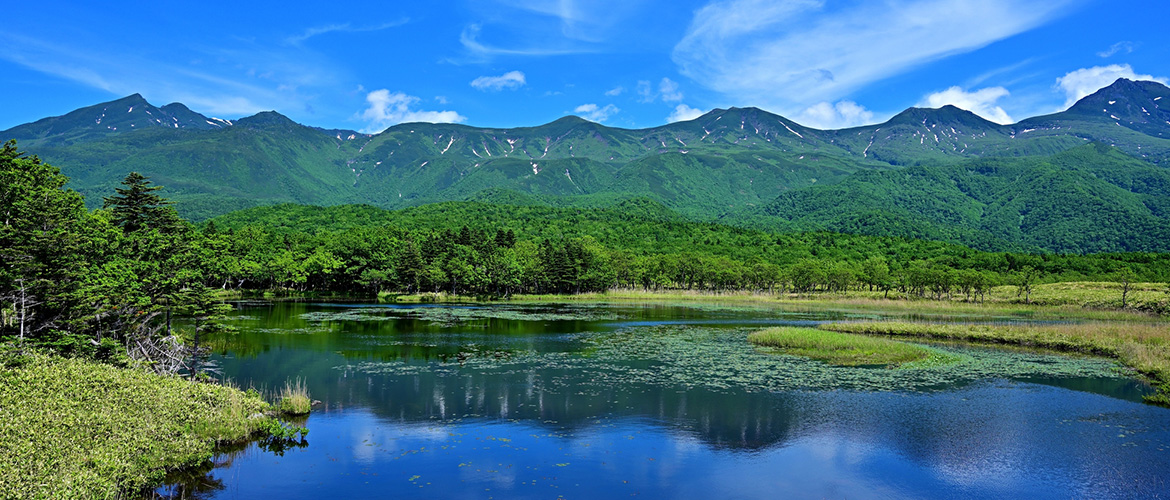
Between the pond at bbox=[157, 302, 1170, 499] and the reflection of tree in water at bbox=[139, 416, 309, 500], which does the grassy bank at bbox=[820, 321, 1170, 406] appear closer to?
the pond at bbox=[157, 302, 1170, 499]

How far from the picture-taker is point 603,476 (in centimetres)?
2077

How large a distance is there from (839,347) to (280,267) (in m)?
98.1

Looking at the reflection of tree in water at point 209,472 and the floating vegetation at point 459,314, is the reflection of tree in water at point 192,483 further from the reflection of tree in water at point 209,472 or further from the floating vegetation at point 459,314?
the floating vegetation at point 459,314

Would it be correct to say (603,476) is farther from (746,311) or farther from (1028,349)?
(746,311)

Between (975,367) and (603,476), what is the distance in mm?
33083

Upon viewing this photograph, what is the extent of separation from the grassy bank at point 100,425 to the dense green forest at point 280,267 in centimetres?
548

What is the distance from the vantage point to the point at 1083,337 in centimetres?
5138

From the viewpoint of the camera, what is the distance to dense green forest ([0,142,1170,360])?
2627 centimetres

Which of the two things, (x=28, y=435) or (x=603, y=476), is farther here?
(x=603, y=476)

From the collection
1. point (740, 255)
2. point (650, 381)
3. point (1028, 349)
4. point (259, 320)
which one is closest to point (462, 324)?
point (259, 320)

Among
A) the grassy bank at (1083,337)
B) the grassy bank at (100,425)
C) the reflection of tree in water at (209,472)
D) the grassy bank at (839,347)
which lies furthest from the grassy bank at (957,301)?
the grassy bank at (100,425)

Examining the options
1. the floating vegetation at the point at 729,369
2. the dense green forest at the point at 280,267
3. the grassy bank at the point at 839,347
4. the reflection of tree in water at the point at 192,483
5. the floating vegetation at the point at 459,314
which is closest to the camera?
the reflection of tree in water at the point at 192,483

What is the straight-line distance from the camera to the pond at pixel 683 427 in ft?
65.9

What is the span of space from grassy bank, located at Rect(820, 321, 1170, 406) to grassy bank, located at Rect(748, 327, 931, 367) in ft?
23.4
